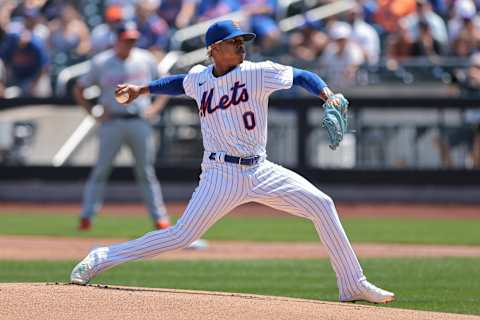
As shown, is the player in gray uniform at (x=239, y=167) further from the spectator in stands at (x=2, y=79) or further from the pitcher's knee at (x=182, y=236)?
the spectator in stands at (x=2, y=79)

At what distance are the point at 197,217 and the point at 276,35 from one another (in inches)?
534

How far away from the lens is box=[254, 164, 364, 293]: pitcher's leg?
24.8 feet

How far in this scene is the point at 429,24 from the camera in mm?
19828

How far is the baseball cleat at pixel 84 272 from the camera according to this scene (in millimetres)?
7734

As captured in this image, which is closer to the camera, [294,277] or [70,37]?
[294,277]

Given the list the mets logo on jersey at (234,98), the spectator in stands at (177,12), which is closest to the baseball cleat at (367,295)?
the mets logo on jersey at (234,98)

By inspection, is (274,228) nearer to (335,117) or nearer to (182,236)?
(182,236)

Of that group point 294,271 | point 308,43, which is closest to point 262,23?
point 308,43

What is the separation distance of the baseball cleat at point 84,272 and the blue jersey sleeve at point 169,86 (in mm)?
1260

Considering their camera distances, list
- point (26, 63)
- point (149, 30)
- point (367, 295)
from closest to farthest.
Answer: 1. point (367, 295)
2. point (26, 63)
3. point (149, 30)

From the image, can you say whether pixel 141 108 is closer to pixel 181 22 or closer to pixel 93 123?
pixel 93 123

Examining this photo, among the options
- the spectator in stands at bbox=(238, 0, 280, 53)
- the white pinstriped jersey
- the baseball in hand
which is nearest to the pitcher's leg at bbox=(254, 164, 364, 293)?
the white pinstriped jersey

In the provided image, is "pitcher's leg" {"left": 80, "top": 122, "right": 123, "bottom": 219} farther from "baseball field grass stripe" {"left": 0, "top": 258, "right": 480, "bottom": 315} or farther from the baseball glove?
A: the baseball glove

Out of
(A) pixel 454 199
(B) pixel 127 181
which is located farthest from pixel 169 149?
(A) pixel 454 199
